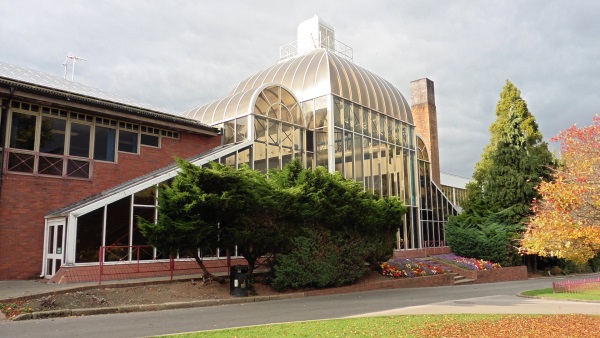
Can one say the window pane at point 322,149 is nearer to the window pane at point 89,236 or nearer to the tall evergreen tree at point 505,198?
the tall evergreen tree at point 505,198

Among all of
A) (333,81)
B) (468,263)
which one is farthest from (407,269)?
(333,81)

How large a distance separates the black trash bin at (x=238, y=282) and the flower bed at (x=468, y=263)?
53.1 feet

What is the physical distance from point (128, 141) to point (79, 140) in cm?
205

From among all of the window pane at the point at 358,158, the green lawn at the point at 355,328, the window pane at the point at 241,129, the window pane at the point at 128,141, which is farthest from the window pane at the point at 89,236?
the window pane at the point at 358,158

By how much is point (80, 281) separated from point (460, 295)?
13.6m

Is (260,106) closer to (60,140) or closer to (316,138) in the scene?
(316,138)

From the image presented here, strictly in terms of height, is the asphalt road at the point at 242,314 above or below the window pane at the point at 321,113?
below

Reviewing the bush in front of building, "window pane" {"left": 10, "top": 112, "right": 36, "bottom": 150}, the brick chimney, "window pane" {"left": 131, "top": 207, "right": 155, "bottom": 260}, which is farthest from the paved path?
the brick chimney

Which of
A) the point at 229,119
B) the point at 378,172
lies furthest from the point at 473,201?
the point at 229,119

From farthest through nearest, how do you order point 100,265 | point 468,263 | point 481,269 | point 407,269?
1. point 468,263
2. point 481,269
3. point 407,269
4. point 100,265

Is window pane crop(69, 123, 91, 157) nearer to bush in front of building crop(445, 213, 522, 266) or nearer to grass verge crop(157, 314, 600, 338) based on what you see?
grass verge crop(157, 314, 600, 338)

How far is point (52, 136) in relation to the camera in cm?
1745

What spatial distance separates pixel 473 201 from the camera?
34.6 m

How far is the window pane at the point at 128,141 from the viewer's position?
1939 centimetres
